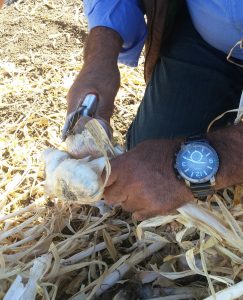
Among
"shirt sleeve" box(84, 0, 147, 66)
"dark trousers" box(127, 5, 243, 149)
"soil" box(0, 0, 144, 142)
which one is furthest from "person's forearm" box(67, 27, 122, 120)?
"soil" box(0, 0, 144, 142)

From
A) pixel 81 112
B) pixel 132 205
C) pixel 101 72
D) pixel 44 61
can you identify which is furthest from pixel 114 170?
pixel 44 61

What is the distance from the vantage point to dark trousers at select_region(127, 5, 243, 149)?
68.0 inches

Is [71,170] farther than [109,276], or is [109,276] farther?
[109,276]

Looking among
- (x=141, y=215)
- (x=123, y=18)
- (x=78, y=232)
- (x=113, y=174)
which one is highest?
(x=123, y=18)

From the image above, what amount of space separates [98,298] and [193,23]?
90cm

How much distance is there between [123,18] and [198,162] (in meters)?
0.68

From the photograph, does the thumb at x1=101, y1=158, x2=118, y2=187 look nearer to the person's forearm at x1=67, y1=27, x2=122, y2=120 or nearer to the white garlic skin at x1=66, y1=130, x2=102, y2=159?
the white garlic skin at x1=66, y1=130, x2=102, y2=159

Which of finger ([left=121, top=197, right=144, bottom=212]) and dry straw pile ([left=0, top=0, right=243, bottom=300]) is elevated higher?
finger ([left=121, top=197, right=144, bottom=212])

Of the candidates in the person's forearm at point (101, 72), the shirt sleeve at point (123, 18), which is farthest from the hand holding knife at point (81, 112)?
the shirt sleeve at point (123, 18)

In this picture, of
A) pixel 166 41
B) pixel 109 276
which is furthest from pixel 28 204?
pixel 166 41

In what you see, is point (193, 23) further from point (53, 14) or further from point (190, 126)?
point (53, 14)

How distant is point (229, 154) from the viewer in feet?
3.99

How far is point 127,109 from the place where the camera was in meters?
2.19

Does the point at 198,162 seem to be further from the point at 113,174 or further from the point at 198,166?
the point at 113,174
